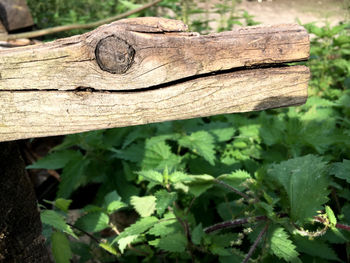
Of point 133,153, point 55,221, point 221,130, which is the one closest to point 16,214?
point 55,221

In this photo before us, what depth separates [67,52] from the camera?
1028 mm

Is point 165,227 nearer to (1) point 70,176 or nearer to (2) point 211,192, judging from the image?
(2) point 211,192

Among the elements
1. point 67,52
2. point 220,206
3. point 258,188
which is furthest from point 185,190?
point 67,52

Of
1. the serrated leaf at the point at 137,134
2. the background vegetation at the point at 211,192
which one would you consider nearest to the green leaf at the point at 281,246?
the background vegetation at the point at 211,192

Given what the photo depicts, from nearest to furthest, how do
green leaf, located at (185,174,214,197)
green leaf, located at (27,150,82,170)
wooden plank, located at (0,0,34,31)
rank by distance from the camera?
green leaf, located at (185,174,214,197)
green leaf, located at (27,150,82,170)
wooden plank, located at (0,0,34,31)

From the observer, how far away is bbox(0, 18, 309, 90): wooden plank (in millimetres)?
1031

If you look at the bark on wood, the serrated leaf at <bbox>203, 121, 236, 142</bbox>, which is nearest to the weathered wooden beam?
the bark on wood

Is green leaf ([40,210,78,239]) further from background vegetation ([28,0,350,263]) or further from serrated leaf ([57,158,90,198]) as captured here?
serrated leaf ([57,158,90,198])

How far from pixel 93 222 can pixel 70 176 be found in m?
0.60

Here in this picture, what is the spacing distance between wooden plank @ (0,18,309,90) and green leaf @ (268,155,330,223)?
642 mm

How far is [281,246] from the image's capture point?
1.46 m

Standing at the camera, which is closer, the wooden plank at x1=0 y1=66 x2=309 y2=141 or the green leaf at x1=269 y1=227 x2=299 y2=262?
the wooden plank at x1=0 y1=66 x2=309 y2=141

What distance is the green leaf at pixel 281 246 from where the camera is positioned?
142cm

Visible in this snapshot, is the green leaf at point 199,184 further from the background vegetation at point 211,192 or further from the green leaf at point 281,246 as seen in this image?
the green leaf at point 281,246
